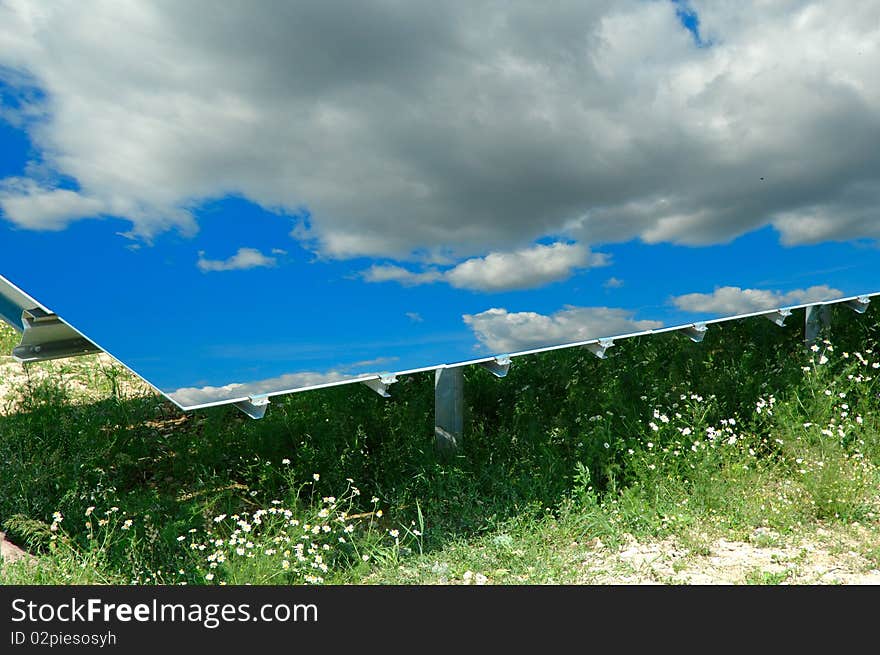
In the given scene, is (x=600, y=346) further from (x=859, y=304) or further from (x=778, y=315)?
(x=859, y=304)

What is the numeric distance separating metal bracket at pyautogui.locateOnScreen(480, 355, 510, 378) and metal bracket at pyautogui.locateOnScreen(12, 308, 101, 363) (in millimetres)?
2170

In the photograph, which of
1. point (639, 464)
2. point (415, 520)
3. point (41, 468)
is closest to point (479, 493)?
point (415, 520)

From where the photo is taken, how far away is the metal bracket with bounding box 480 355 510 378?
432 cm

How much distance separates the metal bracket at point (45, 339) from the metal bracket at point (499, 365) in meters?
2.17

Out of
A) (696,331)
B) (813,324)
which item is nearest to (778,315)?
(696,331)

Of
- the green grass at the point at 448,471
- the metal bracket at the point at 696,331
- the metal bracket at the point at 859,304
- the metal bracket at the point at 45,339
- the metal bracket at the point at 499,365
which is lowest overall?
the green grass at the point at 448,471

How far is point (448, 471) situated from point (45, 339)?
2.58 meters

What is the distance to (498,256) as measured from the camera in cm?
403

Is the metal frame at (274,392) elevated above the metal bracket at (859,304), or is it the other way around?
the metal bracket at (859,304)

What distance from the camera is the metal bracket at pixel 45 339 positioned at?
2.96 metres

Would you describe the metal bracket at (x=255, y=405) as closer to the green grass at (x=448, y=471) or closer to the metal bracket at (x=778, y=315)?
the green grass at (x=448, y=471)

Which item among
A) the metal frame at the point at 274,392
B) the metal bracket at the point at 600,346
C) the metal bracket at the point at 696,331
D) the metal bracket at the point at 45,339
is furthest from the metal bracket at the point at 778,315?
the metal bracket at the point at 45,339

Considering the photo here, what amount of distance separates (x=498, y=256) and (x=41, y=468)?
3.36 meters

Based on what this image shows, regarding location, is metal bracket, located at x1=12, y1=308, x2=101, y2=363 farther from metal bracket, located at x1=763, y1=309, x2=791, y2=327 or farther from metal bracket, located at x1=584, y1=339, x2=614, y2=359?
metal bracket, located at x1=763, y1=309, x2=791, y2=327
